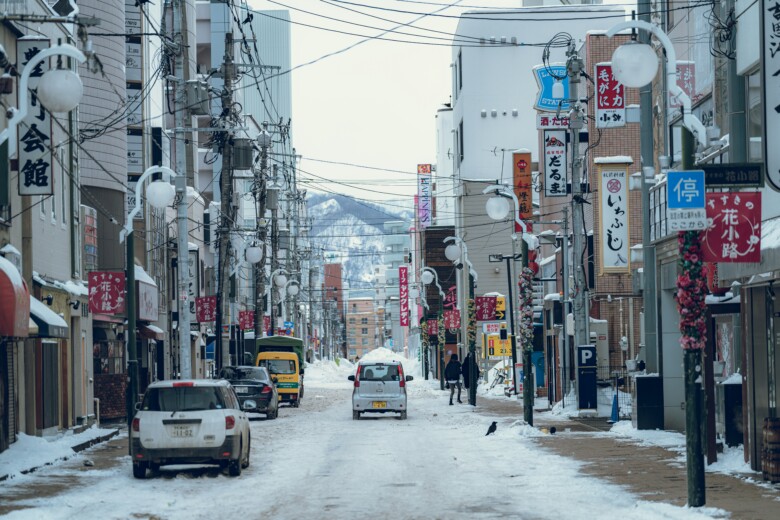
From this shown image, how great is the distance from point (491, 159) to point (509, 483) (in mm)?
75603

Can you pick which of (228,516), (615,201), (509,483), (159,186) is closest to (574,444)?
(509,483)

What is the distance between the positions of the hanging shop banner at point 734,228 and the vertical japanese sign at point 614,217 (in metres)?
25.7

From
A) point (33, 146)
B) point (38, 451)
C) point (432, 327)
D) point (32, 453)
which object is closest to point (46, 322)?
point (38, 451)

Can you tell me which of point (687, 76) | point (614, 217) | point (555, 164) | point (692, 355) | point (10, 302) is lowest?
point (692, 355)

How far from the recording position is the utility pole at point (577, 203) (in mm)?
38719

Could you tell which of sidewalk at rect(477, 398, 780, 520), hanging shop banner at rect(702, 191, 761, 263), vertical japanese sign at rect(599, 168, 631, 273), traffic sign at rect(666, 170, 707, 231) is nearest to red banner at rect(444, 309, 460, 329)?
vertical japanese sign at rect(599, 168, 631, 273)

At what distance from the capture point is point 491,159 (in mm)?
94562

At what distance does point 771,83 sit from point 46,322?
15932 millimetres

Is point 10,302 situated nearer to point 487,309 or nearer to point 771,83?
point 771,83

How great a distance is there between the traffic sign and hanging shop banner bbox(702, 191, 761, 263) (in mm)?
3209

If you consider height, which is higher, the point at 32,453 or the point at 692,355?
the point at 692,355

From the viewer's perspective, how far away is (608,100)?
43.0m

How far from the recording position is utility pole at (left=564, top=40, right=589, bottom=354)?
3872cm

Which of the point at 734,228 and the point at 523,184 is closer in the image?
the point at 734,228
